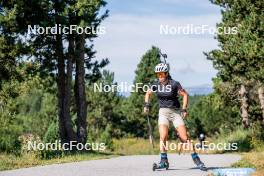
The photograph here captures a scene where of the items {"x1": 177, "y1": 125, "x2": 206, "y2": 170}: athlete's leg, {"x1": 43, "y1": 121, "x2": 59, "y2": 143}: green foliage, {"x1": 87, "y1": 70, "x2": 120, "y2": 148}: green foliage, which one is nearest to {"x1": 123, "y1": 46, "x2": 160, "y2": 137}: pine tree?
{"x1": 87, "y1": 70, "x2": 120, "y2": 148}: green foliage

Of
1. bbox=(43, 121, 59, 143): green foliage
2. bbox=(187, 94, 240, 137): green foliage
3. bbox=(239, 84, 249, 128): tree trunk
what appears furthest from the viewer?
bbox=(187, 94, 240, 137): green foliage

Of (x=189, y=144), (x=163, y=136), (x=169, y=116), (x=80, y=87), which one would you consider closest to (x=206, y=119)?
(x=80, y=87)

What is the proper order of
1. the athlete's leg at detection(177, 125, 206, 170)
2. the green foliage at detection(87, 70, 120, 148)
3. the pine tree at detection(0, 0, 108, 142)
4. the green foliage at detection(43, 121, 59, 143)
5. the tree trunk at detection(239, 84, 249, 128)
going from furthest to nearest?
the green foliage at detection(87, 70, 120, 148), the tree trunk at detection(239, 84, 249, 128), the green foliage at detection(43, 121, 59, 143), the pine tree at detection(0, 0, 108, 142), the athlete's leg at detection(177, 125, 206, 170)

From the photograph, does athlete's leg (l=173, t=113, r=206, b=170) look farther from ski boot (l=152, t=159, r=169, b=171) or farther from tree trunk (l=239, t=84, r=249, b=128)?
tree trunk (l=239, t=84, r=249, b=128)

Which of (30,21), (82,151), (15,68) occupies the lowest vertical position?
(82,151)

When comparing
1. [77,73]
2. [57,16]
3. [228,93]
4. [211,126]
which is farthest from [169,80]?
[211,126]

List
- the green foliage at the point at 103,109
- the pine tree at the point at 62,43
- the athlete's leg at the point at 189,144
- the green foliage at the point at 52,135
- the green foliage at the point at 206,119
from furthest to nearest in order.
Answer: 1. the green foliage at the point at 206,119
2. the green foliage at the point at 103,109
3. the green foliage at the point at 52,135
4. the pine tree at the point at 62,43
5. the athlete's leg at the point at 189,144

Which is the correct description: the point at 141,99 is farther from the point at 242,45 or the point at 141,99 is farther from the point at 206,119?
the point at 242,45

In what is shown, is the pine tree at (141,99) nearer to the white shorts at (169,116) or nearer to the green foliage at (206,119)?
the green foliage at (206,119)

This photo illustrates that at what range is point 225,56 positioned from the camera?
29.0 m

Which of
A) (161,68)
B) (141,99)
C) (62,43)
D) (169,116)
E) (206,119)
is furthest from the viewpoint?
(206,119)

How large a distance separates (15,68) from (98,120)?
57621 mm

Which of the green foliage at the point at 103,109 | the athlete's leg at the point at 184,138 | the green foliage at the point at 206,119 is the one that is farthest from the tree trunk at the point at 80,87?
the green foliage at the point at 206,119

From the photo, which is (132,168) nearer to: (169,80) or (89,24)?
(169,80)
